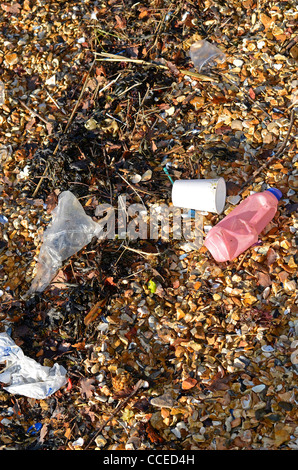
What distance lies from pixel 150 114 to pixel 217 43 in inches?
23.5

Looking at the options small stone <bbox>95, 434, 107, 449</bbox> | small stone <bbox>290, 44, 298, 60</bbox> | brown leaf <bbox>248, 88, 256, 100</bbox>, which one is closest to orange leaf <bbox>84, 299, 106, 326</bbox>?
small stone <bbox>95, 434, 107, 449</bbox>

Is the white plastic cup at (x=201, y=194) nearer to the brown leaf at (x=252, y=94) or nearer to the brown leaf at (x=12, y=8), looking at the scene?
the brown leaf at (x=252, y=94)

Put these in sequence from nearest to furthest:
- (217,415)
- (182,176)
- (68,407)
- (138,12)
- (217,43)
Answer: (217,415), (68,407), (182,176), (217,43), (138,12)

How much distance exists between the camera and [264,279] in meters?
2.14

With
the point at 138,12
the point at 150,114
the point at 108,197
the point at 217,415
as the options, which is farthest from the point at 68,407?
the point at 138,12

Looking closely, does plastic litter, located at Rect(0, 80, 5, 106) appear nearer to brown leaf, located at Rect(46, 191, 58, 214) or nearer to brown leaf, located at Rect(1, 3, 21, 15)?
brown leaf, located at Rect(1, 3, 21, 15)

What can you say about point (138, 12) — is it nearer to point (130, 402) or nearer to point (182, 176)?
point (182, 176)

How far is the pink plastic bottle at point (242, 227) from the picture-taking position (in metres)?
2.18

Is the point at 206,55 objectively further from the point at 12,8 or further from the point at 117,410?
the point at 117,410

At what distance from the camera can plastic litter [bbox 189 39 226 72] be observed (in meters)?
2.64

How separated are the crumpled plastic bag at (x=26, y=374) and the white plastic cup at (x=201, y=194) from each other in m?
1.05

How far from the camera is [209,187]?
2244 millimetres

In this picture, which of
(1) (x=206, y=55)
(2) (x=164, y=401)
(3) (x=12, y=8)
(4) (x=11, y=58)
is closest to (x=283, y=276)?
(2) (x=164, y=401)

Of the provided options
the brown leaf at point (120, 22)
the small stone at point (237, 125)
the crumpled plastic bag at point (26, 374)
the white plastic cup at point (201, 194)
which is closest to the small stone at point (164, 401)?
the crumpled plastic bag at point (26, 374)
